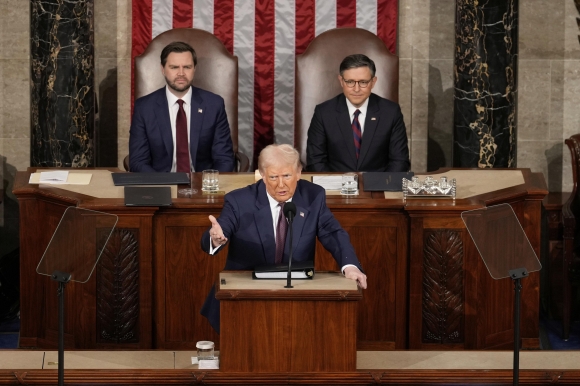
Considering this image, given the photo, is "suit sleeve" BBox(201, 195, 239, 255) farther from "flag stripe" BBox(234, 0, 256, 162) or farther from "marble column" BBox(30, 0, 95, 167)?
"flag stripe" BBox(234, 0, 256, 162)

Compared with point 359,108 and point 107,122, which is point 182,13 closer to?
point 107,122

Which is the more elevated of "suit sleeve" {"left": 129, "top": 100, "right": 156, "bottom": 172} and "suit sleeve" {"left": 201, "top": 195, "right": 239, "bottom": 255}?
"suit sleeve" {"left": 129, "top": 100, "right": 156, "bottom": 172}

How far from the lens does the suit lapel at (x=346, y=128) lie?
6.98 metres

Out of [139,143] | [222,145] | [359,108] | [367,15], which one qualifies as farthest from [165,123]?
[367,15]

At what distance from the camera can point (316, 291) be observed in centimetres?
397

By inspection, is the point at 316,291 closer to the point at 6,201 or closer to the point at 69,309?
the point at 69,309

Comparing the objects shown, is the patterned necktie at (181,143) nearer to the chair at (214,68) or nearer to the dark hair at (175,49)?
the dark hair at (175,49)

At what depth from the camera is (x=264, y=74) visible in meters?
8.26

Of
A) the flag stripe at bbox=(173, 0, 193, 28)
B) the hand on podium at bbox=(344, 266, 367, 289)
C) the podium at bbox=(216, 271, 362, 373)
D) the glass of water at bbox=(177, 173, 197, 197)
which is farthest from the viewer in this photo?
the flag stripe at bbox=(173, 0, 193, 28)

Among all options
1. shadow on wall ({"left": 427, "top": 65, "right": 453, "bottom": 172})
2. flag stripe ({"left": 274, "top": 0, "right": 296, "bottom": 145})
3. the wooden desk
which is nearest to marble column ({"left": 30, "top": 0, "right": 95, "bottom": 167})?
flag stripe ({"left": 274, "top": 0, "right": 296, "bottom": 145})

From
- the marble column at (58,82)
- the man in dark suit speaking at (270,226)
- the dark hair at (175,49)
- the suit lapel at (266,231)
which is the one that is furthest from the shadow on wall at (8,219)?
the suit lapel at (266,231)

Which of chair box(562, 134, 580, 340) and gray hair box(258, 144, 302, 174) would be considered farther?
chair box(562, 134, 580, 340)

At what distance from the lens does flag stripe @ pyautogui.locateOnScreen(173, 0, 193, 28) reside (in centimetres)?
816

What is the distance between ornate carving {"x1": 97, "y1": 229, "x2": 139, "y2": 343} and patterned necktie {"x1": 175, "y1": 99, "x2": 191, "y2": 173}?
4.50 ft
